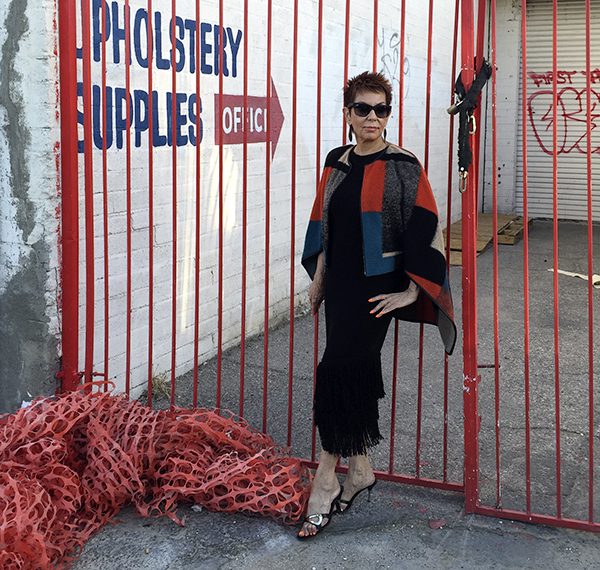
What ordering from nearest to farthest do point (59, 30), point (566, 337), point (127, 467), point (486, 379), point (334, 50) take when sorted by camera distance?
point (127, 467) → point (59, 30) → point (486, 379) → point (566, 337) → point (334, 50)

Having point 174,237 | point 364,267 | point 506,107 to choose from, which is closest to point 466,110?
point 364,267

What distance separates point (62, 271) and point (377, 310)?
1704 mm

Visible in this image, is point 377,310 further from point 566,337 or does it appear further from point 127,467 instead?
point 566,337

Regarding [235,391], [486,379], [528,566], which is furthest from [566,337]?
[528,566]

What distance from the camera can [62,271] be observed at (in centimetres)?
433

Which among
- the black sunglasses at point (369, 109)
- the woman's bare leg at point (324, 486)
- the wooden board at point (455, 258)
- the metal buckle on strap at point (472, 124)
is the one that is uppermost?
the black sunglasses at point (369, 109)

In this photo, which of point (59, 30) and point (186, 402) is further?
point (186, 402)

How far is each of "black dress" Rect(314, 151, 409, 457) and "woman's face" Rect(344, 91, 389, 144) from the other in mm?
91

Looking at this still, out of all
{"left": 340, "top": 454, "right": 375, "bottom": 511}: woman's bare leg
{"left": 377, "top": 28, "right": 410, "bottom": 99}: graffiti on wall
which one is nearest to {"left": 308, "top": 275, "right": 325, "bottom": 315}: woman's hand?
{"left": 340, "top": 454, "right": 375, "bottom": 511}: woman's bare leg

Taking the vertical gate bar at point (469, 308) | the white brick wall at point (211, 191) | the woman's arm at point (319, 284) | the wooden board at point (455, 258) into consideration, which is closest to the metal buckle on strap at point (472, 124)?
the vertical gate bar at point (469, 308)

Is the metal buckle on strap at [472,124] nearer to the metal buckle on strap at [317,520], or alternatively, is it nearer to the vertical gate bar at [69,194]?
the metal buckle on strap at [317,520]

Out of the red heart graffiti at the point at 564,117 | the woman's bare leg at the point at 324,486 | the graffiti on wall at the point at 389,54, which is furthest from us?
the red heart graffiti at the point at 564,117

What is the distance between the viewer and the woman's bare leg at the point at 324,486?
12.1ft

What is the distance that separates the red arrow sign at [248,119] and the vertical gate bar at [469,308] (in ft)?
7.77
